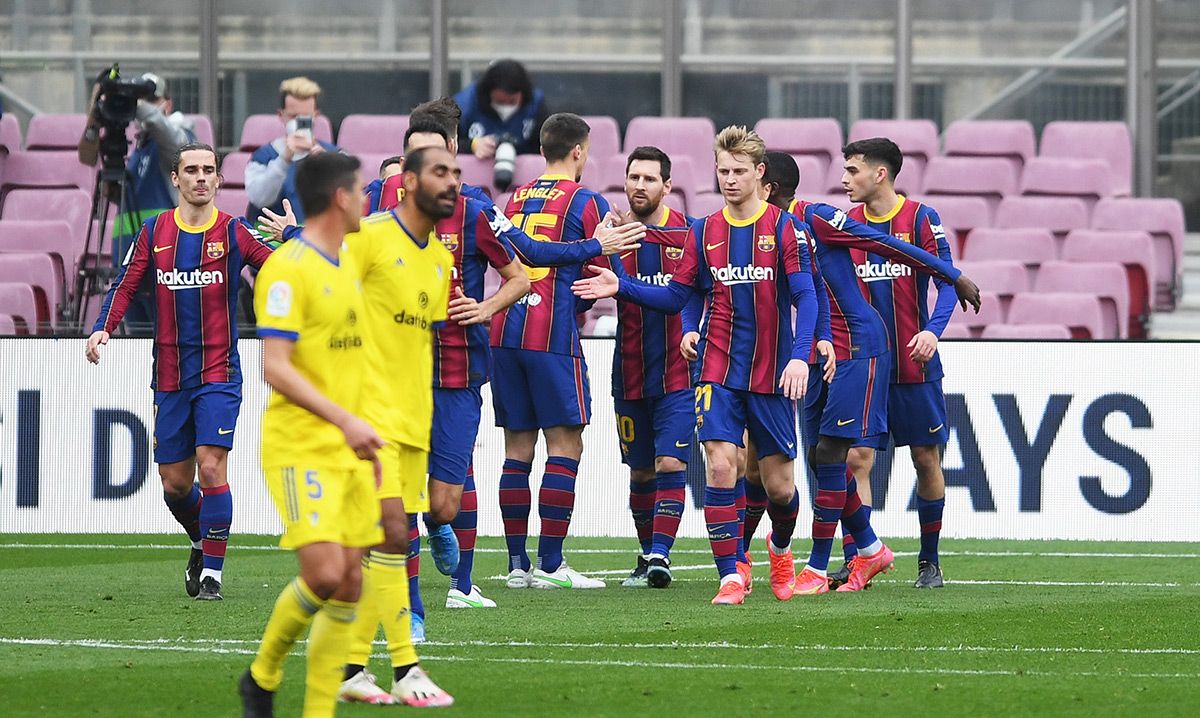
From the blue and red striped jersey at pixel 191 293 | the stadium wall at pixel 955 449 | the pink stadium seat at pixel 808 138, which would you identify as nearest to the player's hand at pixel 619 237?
the blue and red striped jersey at pixel 191 293

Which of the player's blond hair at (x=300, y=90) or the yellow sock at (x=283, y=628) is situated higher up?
the player's blond hair at (x=300, y=90)

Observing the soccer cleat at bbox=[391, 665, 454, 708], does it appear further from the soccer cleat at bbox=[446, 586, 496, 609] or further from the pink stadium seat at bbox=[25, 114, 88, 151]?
the pink stadium seat at bbox=[25, 114, 88, 151]

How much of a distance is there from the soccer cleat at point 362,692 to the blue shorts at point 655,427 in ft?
13.5

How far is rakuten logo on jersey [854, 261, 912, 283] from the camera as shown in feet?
33.9

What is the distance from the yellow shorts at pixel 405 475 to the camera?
6602mm

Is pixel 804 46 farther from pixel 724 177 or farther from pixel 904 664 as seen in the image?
pixel 904 664

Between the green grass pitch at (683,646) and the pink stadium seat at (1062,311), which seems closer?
the green grass pitch at (683,646)

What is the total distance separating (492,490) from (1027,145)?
7165 millimetres

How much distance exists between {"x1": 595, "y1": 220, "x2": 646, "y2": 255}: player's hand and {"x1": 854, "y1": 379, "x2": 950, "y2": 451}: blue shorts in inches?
88.1

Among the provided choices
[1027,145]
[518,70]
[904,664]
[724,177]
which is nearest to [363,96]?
[518,70]

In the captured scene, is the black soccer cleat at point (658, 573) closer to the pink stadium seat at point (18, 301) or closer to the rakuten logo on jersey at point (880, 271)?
the rakuten logo on jersey at point (880, 271)

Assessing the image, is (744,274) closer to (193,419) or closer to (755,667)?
(755,667)

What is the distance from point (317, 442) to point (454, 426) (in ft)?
8.78

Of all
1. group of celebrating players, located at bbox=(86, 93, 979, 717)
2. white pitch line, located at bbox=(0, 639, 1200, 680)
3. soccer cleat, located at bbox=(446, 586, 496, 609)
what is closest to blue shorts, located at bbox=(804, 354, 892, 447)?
group of celebrating players, located at bbox=(86, 93, 979, 717)
